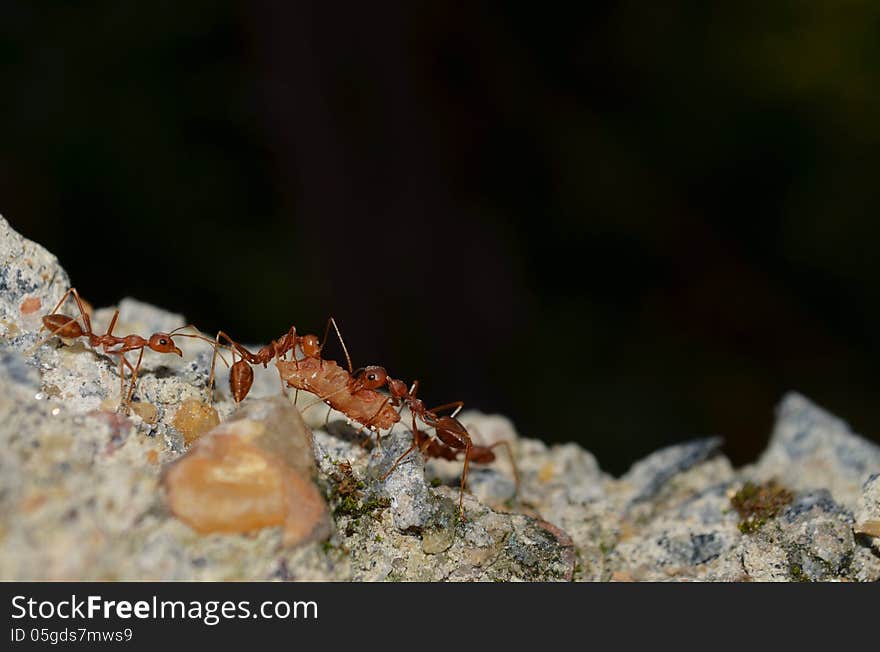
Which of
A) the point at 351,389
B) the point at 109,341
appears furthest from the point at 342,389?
the point at 109,341

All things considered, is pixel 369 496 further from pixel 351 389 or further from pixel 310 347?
Result: pixel 310 347

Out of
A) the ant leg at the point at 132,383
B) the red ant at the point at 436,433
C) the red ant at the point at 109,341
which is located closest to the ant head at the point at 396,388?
the red ant at the point at 436,433

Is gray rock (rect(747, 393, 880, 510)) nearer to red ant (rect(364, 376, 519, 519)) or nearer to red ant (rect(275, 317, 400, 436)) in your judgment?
red ant (rect(364, 376, 519, 519))

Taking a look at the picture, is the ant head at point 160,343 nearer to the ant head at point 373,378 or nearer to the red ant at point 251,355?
the red ant at point 251,355

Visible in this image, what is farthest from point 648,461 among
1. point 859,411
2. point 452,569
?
point 859,411

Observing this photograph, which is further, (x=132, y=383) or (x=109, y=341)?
(x=109, y=341)

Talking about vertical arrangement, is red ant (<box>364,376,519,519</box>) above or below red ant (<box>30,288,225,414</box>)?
below

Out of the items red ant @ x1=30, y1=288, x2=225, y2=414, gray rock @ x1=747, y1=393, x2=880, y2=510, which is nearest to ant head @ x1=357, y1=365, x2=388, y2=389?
red ant @ x1=30, y1=288, x2=225, y2=414
